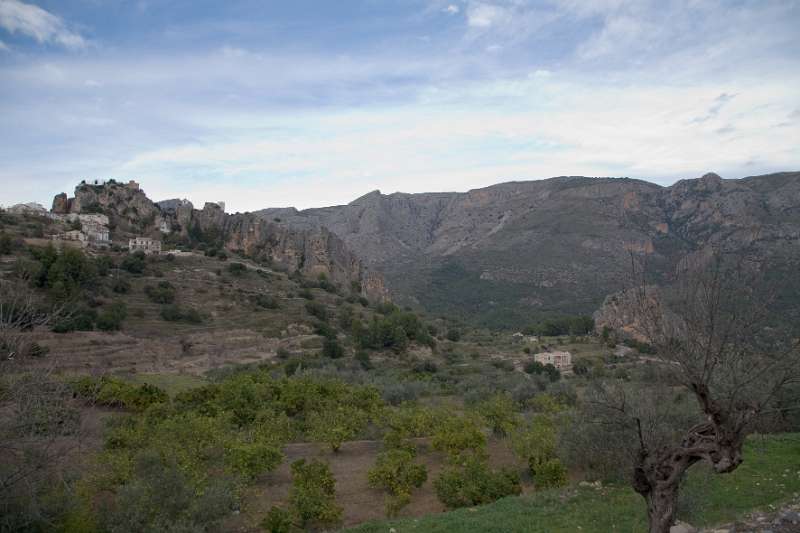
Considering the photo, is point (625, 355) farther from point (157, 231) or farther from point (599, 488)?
point (157, 231)

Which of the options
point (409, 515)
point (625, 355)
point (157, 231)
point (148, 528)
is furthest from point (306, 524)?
point (157, 231)

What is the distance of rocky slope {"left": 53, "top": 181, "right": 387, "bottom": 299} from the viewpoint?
67.2 meters

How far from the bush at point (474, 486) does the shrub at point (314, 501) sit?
8.15 ft

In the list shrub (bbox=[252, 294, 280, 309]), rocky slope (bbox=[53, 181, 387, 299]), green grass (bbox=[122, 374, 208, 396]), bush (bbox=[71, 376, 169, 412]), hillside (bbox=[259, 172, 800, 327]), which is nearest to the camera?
bush (bbox=[71, 376, 169, 412])

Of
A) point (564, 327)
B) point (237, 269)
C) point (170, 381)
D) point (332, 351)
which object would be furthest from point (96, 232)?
point (564, 327)

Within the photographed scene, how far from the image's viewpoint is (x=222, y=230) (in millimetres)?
71312

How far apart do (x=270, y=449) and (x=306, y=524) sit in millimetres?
3180

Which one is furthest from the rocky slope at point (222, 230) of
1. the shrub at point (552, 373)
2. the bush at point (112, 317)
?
the shrub at point (552, 373)

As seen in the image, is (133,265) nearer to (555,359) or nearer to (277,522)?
(555,359)

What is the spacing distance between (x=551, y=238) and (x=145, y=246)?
7083 cm

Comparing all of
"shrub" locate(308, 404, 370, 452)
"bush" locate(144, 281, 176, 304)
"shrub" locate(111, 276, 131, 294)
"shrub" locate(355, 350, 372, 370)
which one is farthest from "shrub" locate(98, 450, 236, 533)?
"shrub" locate(111, 276, 131, 294)

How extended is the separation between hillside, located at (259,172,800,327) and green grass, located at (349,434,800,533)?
152ft

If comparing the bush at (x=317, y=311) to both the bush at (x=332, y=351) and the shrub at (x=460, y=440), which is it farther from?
the shrub at (x=460, y=440)

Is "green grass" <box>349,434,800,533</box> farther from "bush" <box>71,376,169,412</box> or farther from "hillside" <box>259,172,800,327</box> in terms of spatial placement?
"hillside" <box>259,172,800,327</box>
